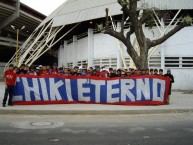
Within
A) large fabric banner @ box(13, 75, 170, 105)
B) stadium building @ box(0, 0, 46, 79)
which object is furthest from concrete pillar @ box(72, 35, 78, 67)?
large fabric banner @ box(13, 75, 170, 105)

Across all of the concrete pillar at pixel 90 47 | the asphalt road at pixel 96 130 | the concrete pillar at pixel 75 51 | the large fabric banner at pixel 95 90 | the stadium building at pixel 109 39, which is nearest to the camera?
the asphalt road at pixel 96 130

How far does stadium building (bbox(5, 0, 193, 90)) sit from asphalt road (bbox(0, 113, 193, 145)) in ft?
41.3

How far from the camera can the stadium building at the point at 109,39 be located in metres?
25.9

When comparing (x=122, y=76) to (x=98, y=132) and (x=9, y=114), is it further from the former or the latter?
(x=98, y=132)

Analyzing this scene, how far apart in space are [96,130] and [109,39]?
20300 mm

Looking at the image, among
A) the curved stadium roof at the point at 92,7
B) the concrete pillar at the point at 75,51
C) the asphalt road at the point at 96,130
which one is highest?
the curved stadium roof at the point at 92,7

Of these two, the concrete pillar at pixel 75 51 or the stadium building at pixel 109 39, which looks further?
the concrete pillar at pixel 75 51

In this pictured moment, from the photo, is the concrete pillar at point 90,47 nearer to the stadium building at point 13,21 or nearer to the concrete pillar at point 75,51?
the concrete pillar at point 75,51

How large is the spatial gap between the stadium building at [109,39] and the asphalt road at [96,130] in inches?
495

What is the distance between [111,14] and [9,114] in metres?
17.2

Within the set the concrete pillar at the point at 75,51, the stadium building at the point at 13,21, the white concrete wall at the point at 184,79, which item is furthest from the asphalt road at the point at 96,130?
the stadium building at the point at 13,21

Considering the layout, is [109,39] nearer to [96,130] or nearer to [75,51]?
[75,51]

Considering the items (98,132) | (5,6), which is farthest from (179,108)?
(5,6)

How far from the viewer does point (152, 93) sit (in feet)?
47.1
